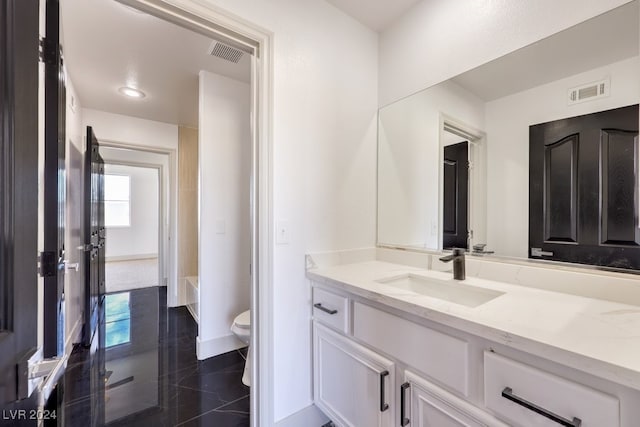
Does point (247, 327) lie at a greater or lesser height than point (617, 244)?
lesser

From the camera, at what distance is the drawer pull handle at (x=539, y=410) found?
0.68 m

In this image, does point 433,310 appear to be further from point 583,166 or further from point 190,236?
point 190,236

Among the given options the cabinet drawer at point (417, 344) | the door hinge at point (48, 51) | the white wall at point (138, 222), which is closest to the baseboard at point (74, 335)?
the door hinge at point (48, 51)

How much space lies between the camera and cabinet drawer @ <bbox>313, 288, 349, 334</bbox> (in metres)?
1.35

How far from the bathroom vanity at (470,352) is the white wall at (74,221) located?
2435 millimetres

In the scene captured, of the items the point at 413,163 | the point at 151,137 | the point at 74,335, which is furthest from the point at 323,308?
the point at 151,137

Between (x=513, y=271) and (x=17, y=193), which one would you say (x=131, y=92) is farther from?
(x=513, y=271)

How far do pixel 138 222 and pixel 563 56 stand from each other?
8718mm

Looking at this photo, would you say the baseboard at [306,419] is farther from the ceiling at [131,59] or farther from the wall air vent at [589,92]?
the ceiling at [131,59]

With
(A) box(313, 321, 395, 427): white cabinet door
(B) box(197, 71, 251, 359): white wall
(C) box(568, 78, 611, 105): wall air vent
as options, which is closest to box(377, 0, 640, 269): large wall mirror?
(C) box(568, 78, 611, 105): wall air vent

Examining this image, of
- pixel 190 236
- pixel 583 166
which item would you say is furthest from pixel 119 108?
pixel 583 166

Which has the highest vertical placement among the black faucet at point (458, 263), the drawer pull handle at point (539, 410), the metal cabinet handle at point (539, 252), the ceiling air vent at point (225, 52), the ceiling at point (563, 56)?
the ceiling air vent at point (225, 52)

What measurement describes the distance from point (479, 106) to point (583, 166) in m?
0.55

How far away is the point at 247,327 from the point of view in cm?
215
